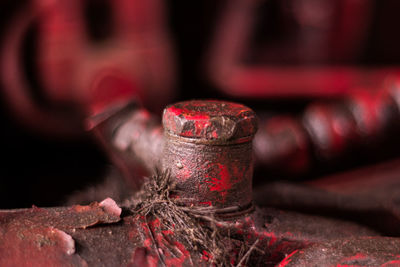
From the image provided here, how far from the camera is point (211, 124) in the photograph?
0.58 metres

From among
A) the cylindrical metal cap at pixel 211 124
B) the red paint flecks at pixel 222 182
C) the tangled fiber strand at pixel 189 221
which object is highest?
the cylindrical metal cap at pixel 211 124

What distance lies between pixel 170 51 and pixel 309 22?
28.5 inches

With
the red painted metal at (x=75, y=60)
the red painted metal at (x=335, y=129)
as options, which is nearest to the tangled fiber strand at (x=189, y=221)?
the red painted metal at (x=335, y=129)

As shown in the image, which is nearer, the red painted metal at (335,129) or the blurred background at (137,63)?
the red painted metal at (335,129)

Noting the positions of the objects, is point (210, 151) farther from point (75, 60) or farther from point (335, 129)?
point (75, 60)

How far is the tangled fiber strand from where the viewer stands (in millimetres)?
575

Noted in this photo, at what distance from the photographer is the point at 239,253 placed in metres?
0.59

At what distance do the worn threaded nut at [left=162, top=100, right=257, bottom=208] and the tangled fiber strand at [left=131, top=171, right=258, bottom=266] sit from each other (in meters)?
0.02

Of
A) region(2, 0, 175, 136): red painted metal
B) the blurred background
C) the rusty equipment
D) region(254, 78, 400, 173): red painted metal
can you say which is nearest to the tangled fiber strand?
the rusty equipment

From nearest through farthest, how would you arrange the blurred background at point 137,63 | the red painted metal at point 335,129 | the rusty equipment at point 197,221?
the rusty equipment at point 197,221
the red painted metal at point 335,129
the blurred background at point 137,63

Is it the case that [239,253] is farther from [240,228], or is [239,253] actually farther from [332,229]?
[332,229]

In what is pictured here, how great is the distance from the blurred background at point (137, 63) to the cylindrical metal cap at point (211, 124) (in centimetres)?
105

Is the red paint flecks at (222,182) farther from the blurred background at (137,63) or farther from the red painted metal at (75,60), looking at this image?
the red painted metal at (75,60)

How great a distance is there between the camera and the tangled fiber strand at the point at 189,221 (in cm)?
57
